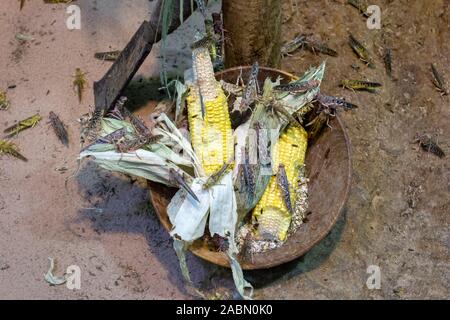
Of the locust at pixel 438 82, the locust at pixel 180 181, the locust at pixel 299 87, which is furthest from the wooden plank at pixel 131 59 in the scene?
the locust at pixel 438 82

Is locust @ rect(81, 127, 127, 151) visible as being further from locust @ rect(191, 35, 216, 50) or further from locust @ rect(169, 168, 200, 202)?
locust @ rect(191, 35, 216, 50)

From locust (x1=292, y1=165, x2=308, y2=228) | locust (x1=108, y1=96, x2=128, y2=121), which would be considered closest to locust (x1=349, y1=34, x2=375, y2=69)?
locust (x1=292, y1=165, x2=308, y2=228)

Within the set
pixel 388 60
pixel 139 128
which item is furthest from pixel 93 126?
pixel 388 60

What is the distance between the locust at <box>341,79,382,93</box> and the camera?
4078mm

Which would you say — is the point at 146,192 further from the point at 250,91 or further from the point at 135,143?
the point at 250,91

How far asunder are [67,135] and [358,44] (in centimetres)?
226

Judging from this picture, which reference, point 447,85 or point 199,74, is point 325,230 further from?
point 447,85

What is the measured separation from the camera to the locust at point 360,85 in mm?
4078

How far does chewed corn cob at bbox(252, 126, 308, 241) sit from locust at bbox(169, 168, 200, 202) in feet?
1.40

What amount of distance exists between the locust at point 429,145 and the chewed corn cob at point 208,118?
4.70 ft

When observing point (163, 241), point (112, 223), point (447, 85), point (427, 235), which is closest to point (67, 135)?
point (112, 223)

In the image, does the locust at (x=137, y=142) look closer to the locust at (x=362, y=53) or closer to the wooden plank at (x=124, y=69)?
the wooden plank at (x=124, y=69)

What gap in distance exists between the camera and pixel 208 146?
3.34 m

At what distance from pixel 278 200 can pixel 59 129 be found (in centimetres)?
172
